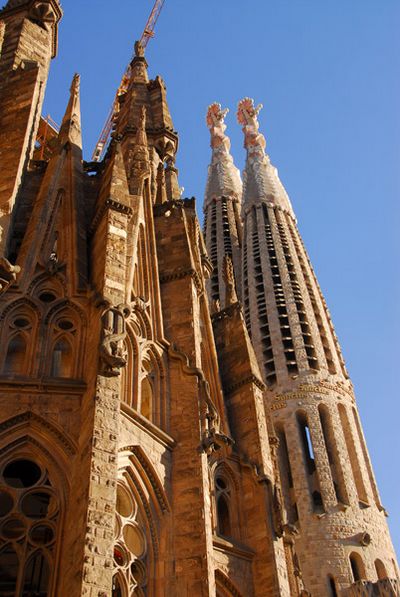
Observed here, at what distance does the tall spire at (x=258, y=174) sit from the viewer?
55.8m

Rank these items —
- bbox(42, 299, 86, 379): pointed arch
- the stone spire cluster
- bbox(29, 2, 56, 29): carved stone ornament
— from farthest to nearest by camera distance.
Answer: the stone spire cluster → bbox(29, 2, 56, 29): carved stone ornament → bbox(42, 299, 86, 379): pointed arch

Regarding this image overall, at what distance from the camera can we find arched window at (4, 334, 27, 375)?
12312 mm

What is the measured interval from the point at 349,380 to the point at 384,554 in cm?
1046

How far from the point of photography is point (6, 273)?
1282 centimetres

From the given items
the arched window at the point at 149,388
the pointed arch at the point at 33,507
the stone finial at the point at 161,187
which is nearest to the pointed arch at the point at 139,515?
the pointed arch at the point at 33,507

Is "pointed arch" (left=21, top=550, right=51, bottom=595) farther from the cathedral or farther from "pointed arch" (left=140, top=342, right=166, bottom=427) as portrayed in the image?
"pointed arch" (left=140, top=342, right=166, bottom=427)

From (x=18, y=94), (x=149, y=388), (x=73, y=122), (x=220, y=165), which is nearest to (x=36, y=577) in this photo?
(x=149, y=388)

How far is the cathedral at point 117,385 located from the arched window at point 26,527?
0.08 feet

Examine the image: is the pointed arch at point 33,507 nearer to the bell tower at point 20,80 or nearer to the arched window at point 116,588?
the arched window at point 116,588

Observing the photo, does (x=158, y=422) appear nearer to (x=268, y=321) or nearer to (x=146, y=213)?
A: (x=146, y=213)

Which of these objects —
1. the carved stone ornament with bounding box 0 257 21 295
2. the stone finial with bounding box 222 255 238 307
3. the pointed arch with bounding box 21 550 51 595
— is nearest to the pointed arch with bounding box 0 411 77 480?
the pointed arch with bounding box 21 550 51 595

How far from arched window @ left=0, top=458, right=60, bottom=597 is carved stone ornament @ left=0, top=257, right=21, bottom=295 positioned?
3.03 meters

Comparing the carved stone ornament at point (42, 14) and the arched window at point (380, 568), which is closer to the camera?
the carved stone ornament at point (42, 14)

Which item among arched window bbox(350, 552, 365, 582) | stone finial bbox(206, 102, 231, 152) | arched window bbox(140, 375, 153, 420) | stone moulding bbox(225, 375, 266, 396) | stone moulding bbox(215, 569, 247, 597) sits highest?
stone finial bbox(206, 102, 231, 152)
